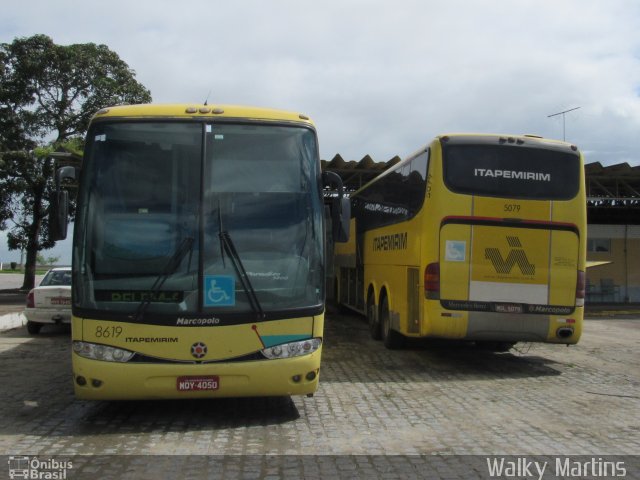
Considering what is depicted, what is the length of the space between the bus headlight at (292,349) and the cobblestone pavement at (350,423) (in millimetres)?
731

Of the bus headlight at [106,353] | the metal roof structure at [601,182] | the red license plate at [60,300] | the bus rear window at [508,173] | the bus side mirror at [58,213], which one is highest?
the metal roof structure at [601,182]

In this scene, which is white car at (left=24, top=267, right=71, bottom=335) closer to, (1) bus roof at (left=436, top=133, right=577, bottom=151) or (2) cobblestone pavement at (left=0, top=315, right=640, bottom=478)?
(2) cobblestone pavement at (left=0, top=315, right=640, bottom=478)

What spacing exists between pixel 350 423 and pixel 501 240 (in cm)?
437

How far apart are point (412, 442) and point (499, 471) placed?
98 centimetres

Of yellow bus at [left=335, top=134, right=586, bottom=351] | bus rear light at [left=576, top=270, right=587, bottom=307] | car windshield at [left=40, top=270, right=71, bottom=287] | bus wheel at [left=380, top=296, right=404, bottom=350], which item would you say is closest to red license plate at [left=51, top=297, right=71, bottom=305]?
car windshield at [left=40, top=270, right=71, bottom=287]

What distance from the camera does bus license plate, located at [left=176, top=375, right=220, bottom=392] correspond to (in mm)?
6059

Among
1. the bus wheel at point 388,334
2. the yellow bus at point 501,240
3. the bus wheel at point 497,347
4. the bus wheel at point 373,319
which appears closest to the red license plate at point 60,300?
the bus wheel at point 373,319

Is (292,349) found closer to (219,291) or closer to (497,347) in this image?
(219,291)

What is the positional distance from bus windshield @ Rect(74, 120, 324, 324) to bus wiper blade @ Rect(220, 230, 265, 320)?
A: 10 mm

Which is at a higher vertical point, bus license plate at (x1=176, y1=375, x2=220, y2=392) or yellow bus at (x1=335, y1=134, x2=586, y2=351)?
yellow bus at (x1=335, y1=134, x2=586, y2=351)

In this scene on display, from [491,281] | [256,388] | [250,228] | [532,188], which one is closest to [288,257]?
[250,228]

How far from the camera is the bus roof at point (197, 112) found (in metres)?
6.70

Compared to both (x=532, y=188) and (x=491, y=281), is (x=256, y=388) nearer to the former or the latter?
(x=491, y=281)

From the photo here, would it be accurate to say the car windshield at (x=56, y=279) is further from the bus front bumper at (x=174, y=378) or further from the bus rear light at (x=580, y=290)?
the bus rear light at (x=580, y=290)
